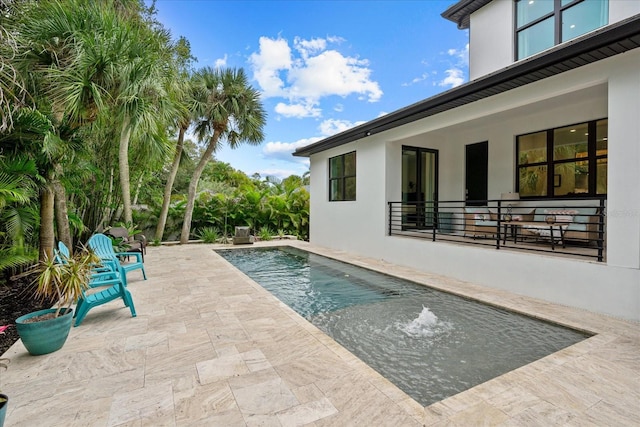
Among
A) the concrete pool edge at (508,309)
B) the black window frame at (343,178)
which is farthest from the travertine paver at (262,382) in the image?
the black window frame at (343,178)

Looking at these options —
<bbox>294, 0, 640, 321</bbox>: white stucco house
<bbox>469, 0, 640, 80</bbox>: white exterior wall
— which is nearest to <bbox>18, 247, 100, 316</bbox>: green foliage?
<bbox>294, 0, 640, 321</bbox>: white stucco house

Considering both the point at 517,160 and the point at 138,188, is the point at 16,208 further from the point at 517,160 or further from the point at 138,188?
the point at 517,160

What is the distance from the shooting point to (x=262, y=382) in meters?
2.61

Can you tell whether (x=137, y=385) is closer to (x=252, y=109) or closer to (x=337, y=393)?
(x=337, y=393)

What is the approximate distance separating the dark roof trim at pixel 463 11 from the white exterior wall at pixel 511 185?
361 centimetres

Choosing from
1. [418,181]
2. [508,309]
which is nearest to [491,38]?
[418,181]

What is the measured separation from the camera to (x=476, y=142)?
9.07 meters

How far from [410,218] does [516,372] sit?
7.24 metres

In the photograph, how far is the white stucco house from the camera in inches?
167

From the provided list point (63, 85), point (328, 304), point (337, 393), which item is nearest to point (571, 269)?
point (328, 304)

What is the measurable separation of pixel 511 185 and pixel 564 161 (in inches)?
49.8

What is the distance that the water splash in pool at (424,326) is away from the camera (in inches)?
148

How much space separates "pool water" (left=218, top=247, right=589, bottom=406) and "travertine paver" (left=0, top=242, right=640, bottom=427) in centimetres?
20

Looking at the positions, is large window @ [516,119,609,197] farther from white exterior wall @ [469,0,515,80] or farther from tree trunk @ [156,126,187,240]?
tree trunk @ [156,126,187,240]
